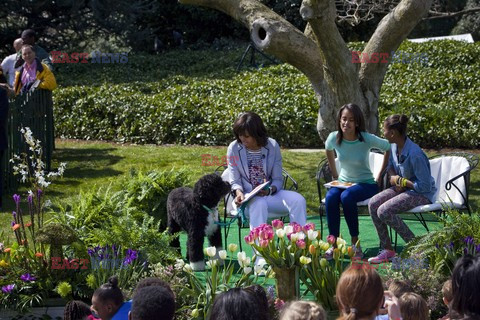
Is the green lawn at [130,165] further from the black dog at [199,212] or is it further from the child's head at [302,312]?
the child's head at [302,312]

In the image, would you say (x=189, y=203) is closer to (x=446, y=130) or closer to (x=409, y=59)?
(x=446, y=130)

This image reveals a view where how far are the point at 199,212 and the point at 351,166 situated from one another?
1.57 meters

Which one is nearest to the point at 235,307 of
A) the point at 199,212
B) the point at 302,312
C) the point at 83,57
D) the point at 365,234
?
the point at 302,312

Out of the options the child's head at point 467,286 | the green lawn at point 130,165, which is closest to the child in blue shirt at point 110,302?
the child's head at point 467,286

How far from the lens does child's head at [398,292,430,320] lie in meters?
4.33

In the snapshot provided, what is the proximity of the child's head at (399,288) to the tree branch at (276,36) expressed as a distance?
4601 mm

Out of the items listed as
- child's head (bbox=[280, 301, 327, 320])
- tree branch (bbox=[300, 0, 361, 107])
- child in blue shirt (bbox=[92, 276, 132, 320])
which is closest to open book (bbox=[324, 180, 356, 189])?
tree branch (bbox=[300, 0, 361, 107])

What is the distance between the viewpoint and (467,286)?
143 inches

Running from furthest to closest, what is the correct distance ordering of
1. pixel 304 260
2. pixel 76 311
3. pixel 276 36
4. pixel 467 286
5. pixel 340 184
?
1. pixel 276 36
2. pixel 340 184
3. pixel 304 260
4. pixel 76 311
5. pixel 467 286

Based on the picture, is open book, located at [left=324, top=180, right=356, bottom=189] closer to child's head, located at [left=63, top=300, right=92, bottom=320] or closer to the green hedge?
child's head, located at [left=63, top=300, right=92, bottom=320]

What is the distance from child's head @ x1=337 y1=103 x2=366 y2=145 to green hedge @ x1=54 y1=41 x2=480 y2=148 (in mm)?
5741

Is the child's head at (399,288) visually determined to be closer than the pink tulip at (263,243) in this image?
Yes

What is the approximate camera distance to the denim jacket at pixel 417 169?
6.70 metres

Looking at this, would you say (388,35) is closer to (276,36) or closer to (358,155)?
(276,36)
